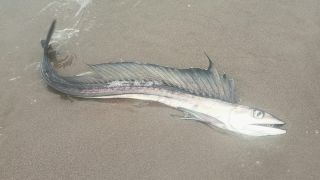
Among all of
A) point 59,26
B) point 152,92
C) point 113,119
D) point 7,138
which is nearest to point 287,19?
point 152,92

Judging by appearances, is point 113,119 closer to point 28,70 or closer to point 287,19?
point 28,70

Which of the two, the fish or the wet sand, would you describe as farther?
the fish

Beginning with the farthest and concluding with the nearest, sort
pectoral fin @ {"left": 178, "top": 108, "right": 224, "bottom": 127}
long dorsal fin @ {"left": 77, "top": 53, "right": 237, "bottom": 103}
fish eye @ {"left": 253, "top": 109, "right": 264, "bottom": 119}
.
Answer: long dorsal fin @ {"left": 77, "top": 53, "right": 237, "bottom": 103} < pectoral fin @ {"left": 178, "top": 108, "right": 224, "bottom": 127} < fish eye @ {"left": 253, "top": 109, "right": 264, "bottom": 119}

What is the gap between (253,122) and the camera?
14.2 feet

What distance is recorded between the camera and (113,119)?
4742 mm

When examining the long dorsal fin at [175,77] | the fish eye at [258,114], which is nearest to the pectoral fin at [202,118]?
the long dorsal fin at [175,77]

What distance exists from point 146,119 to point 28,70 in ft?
6.18

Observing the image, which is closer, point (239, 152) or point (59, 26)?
point (239, 152)

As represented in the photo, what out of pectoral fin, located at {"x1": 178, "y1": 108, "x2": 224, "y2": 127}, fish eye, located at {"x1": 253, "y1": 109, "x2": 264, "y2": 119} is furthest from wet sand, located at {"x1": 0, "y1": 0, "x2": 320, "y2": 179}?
fish eye, located at {"x1": 253, "y1": 109, "x2": 264, "y2": 119}

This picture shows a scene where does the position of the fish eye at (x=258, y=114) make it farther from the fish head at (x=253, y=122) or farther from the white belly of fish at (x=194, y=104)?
the white belly of fish at (x=194, y=104)

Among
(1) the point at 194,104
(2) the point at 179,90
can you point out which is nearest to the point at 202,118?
(1) the point at 194,104

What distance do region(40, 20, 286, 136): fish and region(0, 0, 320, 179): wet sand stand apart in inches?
4.4

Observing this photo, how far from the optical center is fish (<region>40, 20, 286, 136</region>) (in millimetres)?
4379

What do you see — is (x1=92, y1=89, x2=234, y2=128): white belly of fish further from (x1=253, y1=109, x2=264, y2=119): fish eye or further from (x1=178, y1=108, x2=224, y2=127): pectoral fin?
(x1=253, y1=109, x2=264, y2=119): fish eye
